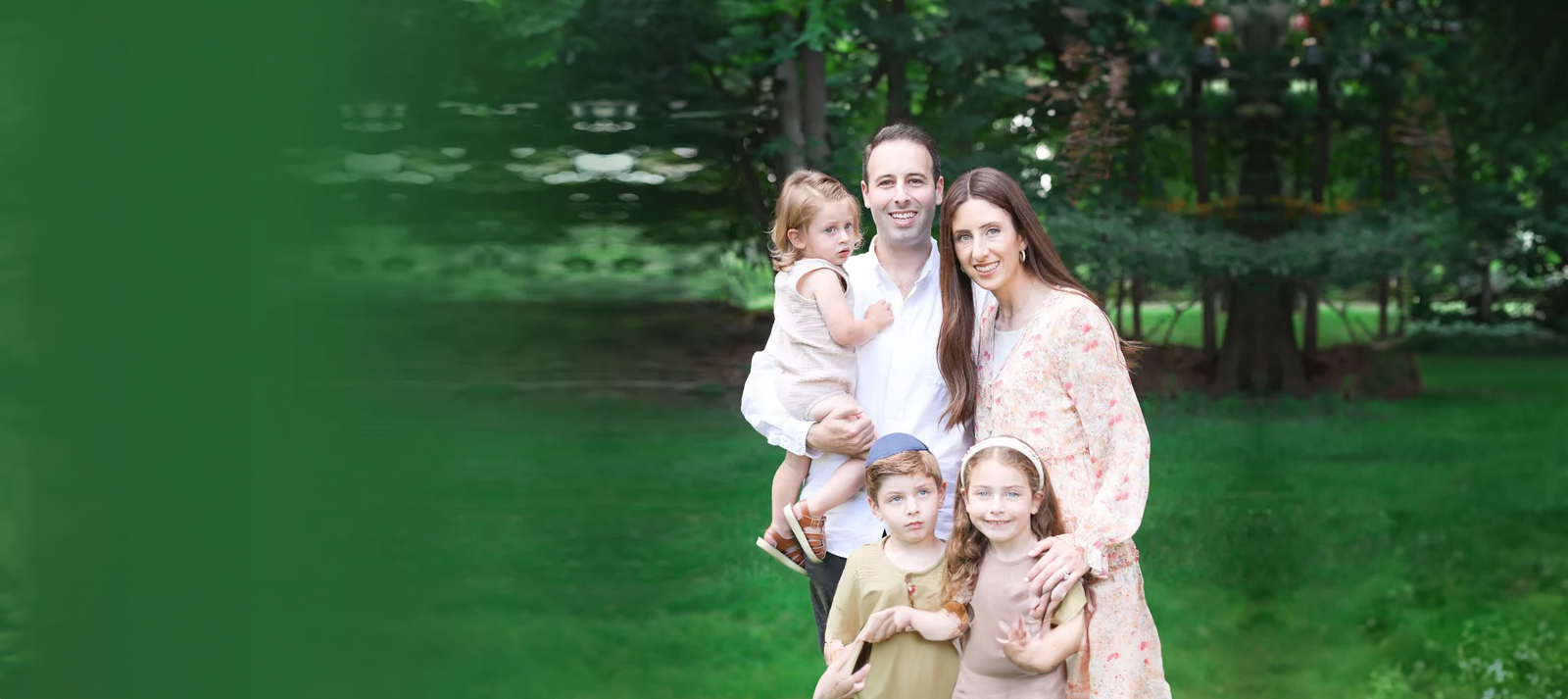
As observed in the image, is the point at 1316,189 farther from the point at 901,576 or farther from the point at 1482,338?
the point at 901,576

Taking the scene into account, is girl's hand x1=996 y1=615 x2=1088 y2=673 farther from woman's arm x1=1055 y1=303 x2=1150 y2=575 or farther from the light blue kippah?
the light blue kippah

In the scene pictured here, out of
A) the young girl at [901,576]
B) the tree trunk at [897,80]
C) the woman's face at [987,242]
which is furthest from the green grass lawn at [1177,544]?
the woman's face at [987,242]

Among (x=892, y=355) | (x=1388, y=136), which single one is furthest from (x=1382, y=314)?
(x=892, y=355)

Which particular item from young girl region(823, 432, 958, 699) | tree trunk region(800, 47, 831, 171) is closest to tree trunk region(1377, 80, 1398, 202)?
tree trunk region(800, 47, 831, 171)

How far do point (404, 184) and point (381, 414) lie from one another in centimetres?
132

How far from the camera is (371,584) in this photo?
6.61 metres

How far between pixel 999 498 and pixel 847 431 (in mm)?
382

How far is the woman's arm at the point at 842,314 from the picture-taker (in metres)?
2.46

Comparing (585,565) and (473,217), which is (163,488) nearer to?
(585,565)

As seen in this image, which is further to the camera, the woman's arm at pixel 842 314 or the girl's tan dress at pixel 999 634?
the woman's arm at pixel 842 314

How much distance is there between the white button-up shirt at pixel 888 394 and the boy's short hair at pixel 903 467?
0.12m

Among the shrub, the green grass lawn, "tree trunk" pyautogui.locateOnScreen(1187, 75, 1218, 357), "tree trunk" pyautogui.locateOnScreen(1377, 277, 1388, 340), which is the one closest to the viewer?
the green grass lawn

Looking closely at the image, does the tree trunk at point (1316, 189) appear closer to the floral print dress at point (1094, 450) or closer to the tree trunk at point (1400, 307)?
the tree trunk at point (1400, 307)

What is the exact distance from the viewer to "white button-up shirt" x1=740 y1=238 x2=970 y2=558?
7.93 feet
